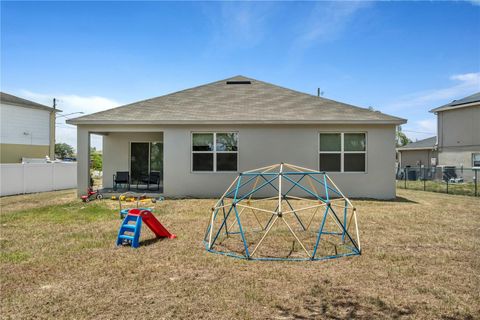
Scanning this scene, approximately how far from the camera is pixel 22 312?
3.32 metres

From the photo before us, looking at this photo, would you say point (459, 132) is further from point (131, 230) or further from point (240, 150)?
point (131, 230)

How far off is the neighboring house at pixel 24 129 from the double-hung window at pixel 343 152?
25.2m

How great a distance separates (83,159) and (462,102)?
2531 cm

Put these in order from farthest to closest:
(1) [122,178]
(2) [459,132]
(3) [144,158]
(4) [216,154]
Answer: (2) [459,132] → (3) [144,158] → (1) [122,178] → (4) [216,154]

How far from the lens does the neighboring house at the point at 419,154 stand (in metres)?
28.3

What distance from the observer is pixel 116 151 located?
14914mm

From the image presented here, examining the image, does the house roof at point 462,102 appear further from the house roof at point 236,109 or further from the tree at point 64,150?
the tree at point 64,150

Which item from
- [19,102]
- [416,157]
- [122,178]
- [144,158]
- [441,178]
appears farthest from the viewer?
[416,157]

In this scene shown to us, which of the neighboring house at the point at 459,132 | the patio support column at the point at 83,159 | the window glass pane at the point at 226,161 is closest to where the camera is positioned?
the patio support column at the point at 83,159

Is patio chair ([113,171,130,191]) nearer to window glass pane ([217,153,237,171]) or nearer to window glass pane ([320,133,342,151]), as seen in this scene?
window glass pane ([217,153,237,171])

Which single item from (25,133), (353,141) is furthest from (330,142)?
(25,133)

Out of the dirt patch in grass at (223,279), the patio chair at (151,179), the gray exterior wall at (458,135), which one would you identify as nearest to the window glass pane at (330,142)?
the dirt patch in grass at (223,279)

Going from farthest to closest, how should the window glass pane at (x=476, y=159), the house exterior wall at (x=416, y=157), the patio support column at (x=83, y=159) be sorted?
the house exterior wall at (x=416, y=157)
the window glass pane at (x=476, y=159)
the patio support column at (x=83, y=159)

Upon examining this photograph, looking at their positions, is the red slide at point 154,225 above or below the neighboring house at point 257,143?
below
